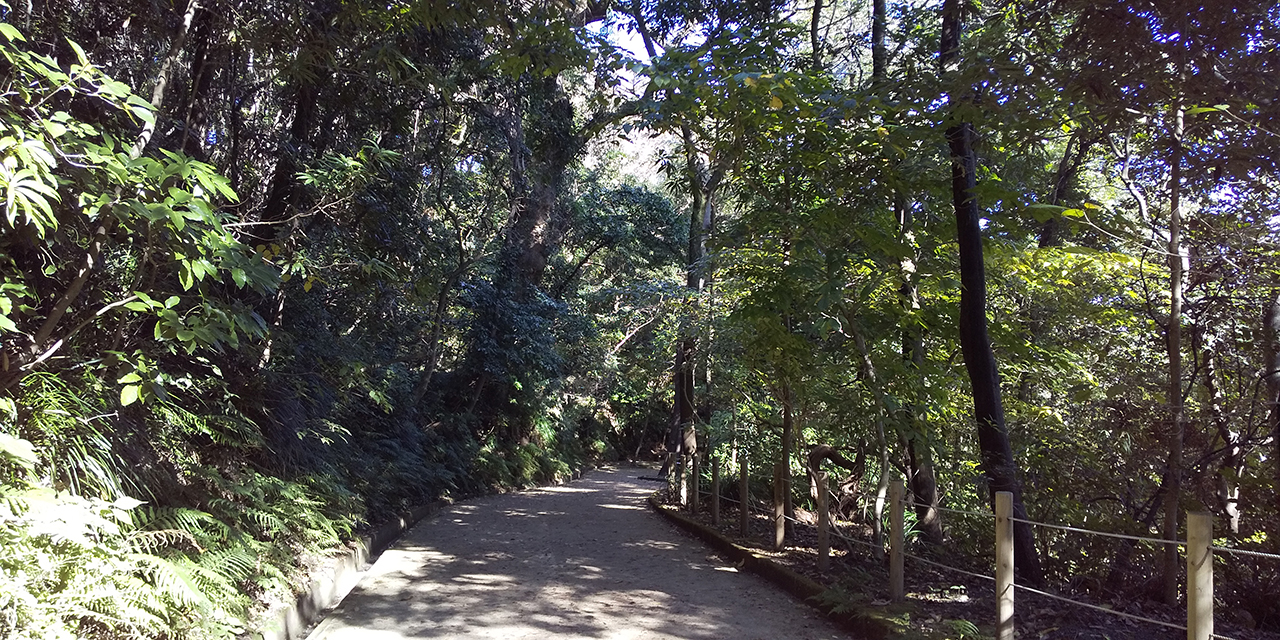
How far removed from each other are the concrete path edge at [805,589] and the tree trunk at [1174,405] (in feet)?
7.68

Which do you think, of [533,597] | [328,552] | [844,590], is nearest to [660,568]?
[533,597]

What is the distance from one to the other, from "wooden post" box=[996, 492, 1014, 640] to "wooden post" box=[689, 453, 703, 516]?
24.6ft

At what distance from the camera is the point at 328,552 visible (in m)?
7.19

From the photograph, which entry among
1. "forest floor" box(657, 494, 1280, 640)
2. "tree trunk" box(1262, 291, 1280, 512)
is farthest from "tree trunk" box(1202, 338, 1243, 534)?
"forest floor" box(657, 494, 1280, 640)

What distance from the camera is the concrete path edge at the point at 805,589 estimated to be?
5.45 metres

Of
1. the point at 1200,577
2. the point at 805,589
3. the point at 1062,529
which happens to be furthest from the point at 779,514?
the point at 1200,577

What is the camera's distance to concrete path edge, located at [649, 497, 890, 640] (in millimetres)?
5453

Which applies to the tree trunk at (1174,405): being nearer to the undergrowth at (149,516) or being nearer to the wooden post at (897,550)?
the wooden post at (897,550)

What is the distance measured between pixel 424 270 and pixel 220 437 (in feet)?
10.5

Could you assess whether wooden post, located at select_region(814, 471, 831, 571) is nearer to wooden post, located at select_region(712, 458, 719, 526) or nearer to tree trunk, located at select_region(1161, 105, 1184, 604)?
tree trunk, located at select_region(1161, 105, 1184, 604)

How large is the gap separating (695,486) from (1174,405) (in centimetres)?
733

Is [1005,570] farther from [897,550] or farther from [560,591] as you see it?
[560,591]

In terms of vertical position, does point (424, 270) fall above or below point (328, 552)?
above

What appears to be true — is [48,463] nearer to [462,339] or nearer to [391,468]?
[391,468]
